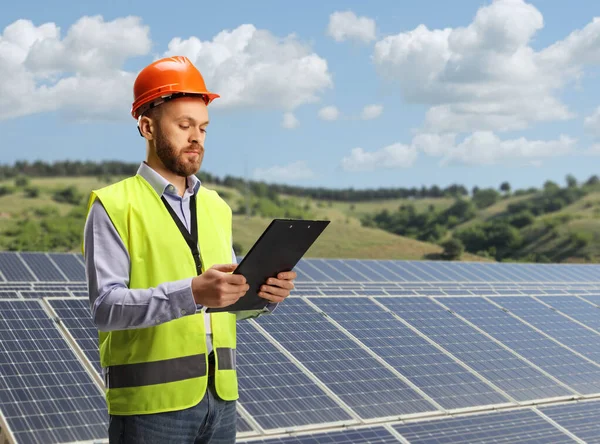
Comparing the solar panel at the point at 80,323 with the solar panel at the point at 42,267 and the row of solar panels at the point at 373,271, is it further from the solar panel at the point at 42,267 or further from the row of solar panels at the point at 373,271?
the solar panel at the point at 42,267

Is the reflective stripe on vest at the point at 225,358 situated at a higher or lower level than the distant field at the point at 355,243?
higher

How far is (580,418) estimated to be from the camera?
12.1 meters

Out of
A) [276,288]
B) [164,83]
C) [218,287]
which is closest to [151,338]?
[218,287]

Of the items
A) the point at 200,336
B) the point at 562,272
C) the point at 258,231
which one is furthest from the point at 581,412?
the point at 258,231

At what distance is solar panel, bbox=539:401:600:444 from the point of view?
1152 cm

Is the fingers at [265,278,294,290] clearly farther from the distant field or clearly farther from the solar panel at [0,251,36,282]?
the distant field

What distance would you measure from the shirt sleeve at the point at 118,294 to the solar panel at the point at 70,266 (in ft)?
38.6

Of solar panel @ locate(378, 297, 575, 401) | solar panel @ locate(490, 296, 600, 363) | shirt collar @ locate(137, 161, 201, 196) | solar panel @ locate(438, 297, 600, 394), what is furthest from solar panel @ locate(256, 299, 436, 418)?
shirt collar @ locate(137, 161, 201, 196)

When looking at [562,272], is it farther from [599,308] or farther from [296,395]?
[296,395]

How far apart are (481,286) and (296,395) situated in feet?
30.6

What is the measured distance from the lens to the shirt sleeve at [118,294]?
402cm

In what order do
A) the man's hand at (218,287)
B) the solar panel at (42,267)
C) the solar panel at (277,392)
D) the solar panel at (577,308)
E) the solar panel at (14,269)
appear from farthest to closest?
the solar panel at (577,308) < the solar panel at (42,267) < the solar panel at (14,269) < the solar panel at (277,392) < the man's hand at (218,287)

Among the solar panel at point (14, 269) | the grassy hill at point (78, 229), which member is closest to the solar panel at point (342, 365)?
the solar panel at point (14, 269)

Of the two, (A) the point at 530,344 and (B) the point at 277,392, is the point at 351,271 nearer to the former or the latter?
(A) the point at 530,344
